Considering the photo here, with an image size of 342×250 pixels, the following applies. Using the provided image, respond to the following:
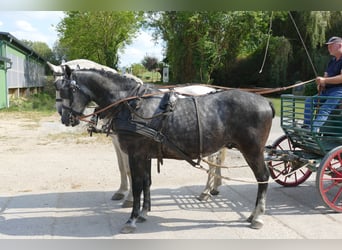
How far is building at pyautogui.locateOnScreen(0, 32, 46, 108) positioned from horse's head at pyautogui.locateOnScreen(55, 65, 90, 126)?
62.5 feet

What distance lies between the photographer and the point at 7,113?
787 inches

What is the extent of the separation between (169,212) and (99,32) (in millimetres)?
28360

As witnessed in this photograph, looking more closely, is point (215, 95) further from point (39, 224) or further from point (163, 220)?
point (39, 224)

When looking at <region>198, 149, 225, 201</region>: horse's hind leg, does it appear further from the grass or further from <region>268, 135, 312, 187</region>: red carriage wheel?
the grass

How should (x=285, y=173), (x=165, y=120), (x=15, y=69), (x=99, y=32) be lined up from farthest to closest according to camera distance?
(x=99, y=32) → (x=15, y=69) → (x=285, y=173) → (x=165, y=120)

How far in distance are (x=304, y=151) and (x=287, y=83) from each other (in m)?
25.6

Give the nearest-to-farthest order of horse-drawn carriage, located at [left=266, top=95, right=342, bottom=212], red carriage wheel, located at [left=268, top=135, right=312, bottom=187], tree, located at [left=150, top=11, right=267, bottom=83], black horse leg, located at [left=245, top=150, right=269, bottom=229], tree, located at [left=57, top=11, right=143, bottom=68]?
black horse leg, located at [left=245, top=150, right=269, bottom=229], horse-drawn carriage, located at [left=266, top=95, right=342, bottom=212], red carriage wheel, located at [left=268, top=135, right=312, bottom=187], tree, located at [left=150, top=11, right=267, bottom=83], tree, located at [left=57, top=11, right=143, bottom=68]

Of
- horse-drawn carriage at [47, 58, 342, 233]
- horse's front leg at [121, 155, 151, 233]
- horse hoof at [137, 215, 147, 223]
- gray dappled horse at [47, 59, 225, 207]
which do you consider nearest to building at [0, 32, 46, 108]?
gray dappled horse at [47, 59, 225, 207]

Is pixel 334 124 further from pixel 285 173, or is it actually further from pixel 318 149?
pixel 285 173

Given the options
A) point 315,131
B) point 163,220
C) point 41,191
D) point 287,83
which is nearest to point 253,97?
point 315,131

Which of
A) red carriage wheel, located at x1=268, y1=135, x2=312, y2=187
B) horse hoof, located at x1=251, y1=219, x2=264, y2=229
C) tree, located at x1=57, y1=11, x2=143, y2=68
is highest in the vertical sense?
tree, located at x1=57, y1=11, x2=143, y2=68

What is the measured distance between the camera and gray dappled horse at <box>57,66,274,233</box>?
466cm

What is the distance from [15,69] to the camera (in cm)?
2755

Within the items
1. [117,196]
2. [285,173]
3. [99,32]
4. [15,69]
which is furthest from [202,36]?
[117,196]
